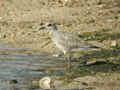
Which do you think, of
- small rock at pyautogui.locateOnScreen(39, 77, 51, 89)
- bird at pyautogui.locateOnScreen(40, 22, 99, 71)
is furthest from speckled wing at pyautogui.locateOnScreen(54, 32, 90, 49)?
small rock at pyautogui.locateOnScreen(39, 77, 51, 89)

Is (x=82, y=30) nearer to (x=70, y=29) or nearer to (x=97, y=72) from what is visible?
(x=70, y=29)

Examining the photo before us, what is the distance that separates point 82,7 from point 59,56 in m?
6.70

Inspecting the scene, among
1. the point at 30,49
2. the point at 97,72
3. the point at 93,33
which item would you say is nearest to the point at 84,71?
the point at 97,72

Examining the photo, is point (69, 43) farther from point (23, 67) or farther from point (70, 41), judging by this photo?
point (23, 67)

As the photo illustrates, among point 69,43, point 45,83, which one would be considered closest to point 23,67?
point 69,43

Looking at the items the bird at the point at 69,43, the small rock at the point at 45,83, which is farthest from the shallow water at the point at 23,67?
the bird at the point at 69,43

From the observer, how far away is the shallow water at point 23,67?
1000cm

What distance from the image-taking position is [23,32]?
53.7 feet

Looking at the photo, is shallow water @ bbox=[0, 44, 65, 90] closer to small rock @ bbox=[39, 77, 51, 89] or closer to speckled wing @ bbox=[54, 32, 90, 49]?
small rock @ bbox=[39, 77, 51, 89]

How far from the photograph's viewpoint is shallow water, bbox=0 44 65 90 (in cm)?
1000

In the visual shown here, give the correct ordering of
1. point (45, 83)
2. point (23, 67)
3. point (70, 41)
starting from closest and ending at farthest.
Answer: point (45, 83)
point (23, 67)
point (70, 41)

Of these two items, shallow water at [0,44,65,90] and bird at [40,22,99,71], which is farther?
bird at [40,22,99,71]

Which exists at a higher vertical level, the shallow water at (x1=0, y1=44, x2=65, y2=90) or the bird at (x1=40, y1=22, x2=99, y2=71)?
the bird at (x1=40, y1=22, x2=99, y2=71)

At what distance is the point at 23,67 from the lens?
38.1ft
